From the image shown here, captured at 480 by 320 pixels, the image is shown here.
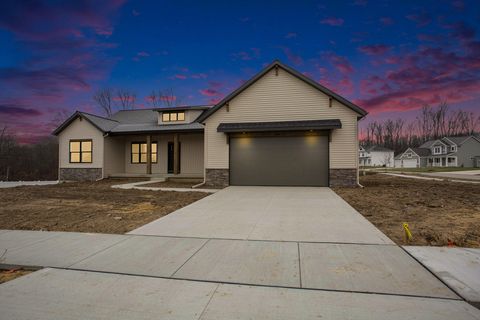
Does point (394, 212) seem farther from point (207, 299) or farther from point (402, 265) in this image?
point (207, 299)

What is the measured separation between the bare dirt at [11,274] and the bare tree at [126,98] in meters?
37.7

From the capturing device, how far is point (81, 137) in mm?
18781

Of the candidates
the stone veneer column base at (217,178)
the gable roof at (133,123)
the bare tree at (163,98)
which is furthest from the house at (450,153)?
the stone veneer column base at (217,178)

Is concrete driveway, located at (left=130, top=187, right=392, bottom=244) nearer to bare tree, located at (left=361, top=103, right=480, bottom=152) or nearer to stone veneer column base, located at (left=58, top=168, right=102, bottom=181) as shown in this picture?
stone veneer column base, located at (left=58, top=168, right=102, bottom=181)

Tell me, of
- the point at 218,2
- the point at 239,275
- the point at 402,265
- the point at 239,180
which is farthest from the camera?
the point at 218,2

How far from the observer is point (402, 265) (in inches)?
138

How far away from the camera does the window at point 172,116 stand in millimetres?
19469

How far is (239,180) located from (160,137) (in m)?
8.76

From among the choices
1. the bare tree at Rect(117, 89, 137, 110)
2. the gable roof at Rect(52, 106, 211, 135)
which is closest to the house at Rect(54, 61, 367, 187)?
the gable roof at Rect(52, 106, 211, 135)

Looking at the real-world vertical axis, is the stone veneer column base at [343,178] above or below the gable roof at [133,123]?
below

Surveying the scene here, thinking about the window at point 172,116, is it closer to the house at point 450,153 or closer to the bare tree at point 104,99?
the bare tree at point 104,99

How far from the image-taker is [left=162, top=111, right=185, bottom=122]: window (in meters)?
19.5

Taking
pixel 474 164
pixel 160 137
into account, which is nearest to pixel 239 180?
pixel 160 137

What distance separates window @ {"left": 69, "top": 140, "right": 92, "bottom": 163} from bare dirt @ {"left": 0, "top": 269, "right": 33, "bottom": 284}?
17296 millimetres
